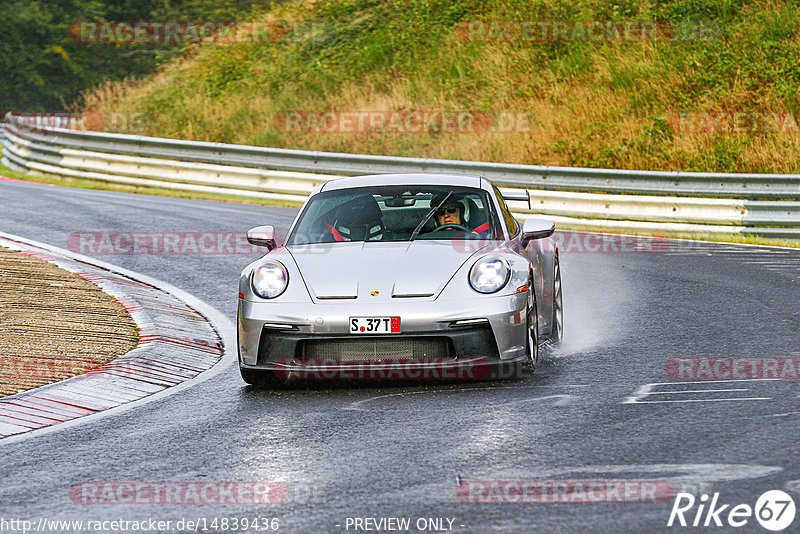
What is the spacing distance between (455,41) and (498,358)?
23.0m

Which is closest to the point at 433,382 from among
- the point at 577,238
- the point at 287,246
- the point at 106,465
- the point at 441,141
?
the point at 287,246

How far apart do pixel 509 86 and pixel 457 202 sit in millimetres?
18354

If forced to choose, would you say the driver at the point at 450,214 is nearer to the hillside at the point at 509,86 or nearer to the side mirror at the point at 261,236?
the side mirror at the point at 261,236

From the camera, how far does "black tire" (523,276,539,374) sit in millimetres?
7123

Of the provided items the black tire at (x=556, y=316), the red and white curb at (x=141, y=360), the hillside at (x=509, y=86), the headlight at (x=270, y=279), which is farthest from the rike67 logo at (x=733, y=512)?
the hillside at (x=509, y=86)

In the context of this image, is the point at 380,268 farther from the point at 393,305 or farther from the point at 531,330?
the point at 531,330

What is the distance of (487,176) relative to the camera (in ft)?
61.8

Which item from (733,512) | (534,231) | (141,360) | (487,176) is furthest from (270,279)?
(487,176)

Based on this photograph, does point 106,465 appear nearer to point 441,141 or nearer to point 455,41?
point 441,141

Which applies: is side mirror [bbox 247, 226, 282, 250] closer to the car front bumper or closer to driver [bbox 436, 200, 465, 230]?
the car front bumper

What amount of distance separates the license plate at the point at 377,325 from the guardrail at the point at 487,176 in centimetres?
1036

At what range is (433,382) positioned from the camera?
7137 millimetres

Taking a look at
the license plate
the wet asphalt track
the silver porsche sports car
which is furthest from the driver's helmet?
the license plate

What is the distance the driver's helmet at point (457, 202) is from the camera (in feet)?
26.7
